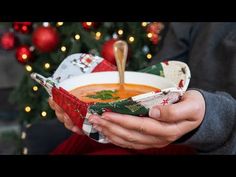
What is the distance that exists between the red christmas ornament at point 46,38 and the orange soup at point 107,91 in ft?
2.11

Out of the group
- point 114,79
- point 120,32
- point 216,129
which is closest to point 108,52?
point 120,32

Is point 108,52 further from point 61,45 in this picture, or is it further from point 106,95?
point 106,95

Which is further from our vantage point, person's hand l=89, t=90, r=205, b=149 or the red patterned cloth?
the red patterned cloth

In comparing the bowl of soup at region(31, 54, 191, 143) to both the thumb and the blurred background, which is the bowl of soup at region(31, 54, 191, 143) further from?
the blurred background

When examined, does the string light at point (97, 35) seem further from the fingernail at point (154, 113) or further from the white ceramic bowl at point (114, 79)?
the fingernail at point (154, 113)

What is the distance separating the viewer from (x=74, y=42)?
138cm

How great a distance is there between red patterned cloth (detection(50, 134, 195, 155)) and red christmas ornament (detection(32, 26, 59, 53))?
21.7 inches

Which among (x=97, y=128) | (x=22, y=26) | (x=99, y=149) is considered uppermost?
(x=22, y=26)

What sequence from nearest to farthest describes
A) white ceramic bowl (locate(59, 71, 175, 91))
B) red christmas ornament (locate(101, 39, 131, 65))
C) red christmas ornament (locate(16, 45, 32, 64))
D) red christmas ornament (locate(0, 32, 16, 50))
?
white ceramic bowl (locate(59, 71, 175, 91)), red christmas ornament (locate(101, 39, 131, 65)), red christmas ornament (locate(16, 45, 32, 64)), red christmas ornament (locate(0, 32, 16, 50))

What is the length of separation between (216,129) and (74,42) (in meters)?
0.74

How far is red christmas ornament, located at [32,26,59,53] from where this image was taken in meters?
1.38

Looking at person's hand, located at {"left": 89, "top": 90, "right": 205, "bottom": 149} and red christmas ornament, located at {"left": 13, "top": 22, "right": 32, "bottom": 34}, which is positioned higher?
red christmas ornament, located at {"left": 13, "top": 22, "right": 32, "bottom": 34}

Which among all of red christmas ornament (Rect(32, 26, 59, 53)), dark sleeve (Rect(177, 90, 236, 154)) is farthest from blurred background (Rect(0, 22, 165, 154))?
dark sleeve (Rect(177, 90, 236, 154))
